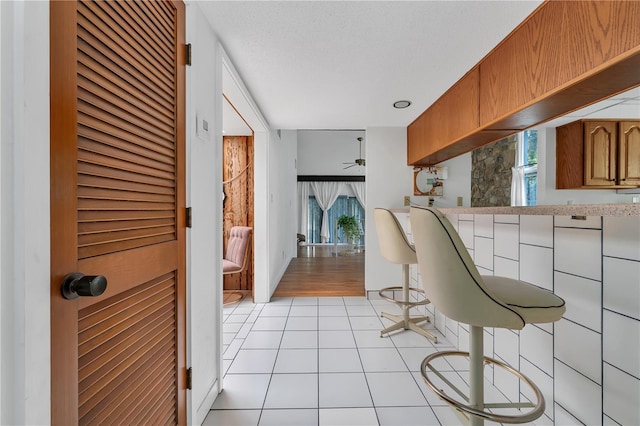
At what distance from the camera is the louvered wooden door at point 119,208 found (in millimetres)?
625

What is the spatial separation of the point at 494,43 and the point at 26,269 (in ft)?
7.43

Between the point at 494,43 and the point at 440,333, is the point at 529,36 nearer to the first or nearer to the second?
the point at 494,43

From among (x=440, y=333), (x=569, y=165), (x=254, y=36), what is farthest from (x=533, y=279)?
(x=254, y=36)

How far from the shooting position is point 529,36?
140cm

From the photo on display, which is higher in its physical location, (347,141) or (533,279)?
(347,141)

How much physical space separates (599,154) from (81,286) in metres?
2.51

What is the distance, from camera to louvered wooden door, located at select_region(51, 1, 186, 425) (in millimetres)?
625

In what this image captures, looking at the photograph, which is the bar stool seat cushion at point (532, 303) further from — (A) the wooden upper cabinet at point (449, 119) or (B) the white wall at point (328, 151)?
(B) the white wall at point (328, 151)

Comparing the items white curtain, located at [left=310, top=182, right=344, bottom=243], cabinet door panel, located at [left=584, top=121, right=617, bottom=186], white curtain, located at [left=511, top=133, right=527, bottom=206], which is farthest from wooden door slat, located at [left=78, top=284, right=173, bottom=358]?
white curtain, located at [left=310, top=182, right=344, bottom=243]

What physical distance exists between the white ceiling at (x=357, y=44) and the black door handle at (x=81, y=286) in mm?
1391

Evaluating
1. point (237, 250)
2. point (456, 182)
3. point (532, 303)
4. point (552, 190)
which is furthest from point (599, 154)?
point (237, 250)

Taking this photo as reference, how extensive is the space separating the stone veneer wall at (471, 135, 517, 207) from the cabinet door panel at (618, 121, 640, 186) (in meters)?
1.08

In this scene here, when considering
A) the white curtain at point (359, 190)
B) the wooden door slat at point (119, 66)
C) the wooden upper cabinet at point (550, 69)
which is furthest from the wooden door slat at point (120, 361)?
the white curtain at point (359, 190)

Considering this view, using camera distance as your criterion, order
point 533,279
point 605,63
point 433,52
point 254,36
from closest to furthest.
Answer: point 605,63
point 533,279
point 254,36
point 433,52
